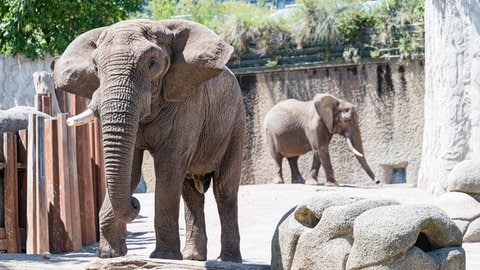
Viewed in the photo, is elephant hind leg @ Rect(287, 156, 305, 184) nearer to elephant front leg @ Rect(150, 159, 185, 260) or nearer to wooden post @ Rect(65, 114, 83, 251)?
wooden post @ Rect(65, 114, 83, 251)

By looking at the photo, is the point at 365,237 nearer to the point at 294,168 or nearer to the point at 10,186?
the point at 10,186

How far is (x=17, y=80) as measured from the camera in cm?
1811

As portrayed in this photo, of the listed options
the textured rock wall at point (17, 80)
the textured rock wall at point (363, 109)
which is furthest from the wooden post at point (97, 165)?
the textured rock wall at point (363, 109)

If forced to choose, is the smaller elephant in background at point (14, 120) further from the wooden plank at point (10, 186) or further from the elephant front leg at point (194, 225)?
the elephant front leg at point (194, 225)

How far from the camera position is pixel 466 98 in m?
14.3

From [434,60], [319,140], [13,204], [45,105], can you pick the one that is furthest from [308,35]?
[13,204]

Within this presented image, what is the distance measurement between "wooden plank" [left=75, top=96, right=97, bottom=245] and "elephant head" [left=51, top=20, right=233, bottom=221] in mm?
2209

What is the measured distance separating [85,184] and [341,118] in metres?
8.65

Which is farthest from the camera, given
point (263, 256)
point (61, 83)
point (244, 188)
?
point (244, 188)

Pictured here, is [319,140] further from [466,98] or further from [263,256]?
[263,256]

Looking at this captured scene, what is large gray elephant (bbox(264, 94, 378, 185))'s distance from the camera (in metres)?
18.3

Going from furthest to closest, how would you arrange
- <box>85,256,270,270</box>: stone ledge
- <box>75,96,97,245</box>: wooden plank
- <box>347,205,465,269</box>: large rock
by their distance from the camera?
<box>75,96,97,245</box>: wooden plank
<box>85,256,270,270</box>: stone ledge
<box>347,205,465,269</box>: large rock

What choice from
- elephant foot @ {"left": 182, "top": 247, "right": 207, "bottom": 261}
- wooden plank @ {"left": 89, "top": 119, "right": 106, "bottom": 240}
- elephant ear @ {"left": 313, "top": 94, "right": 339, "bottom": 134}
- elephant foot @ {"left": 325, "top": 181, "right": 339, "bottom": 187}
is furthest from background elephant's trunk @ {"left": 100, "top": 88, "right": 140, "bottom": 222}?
elephant ear @ {"left": 313, "top": 94, "right": 339, "bottom": 134}

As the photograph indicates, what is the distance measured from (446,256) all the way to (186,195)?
126 inches
